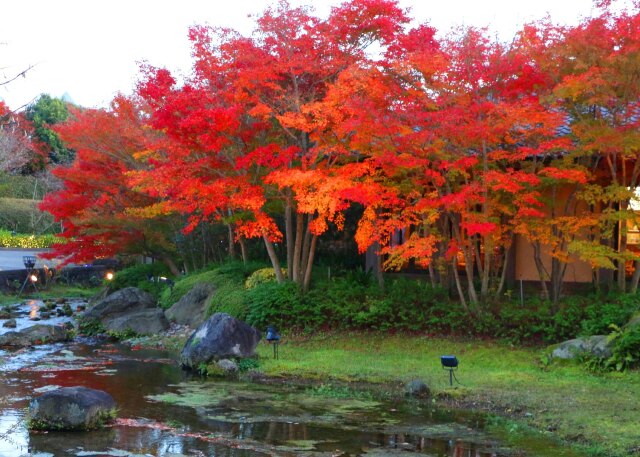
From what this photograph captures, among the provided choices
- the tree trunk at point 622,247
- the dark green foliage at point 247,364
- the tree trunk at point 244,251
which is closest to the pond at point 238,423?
the dark green foliage at point 247,364

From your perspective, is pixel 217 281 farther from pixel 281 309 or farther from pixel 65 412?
pixel 65 412

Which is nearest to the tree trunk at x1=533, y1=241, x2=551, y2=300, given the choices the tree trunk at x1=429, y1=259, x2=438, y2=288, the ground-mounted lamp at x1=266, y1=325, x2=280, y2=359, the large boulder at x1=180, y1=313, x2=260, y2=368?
the tree trunk at x1=429, y1=259, x2=438, y2=288

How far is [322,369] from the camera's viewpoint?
44.7ft

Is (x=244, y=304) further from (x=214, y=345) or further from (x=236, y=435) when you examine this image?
(x=236, y=435)

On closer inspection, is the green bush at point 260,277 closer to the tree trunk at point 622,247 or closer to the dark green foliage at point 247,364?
the dark green foliage at point 247,364

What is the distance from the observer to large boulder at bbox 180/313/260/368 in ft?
46.2

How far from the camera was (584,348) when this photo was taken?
13.1 meters

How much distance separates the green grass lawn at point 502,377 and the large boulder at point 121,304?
6.43 metres

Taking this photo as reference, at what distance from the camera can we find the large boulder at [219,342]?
A: 14078 mm

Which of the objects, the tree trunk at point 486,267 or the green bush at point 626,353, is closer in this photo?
the green bush at point 626,353

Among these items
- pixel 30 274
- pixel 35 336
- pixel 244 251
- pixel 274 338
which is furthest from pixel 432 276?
pixel 30 274

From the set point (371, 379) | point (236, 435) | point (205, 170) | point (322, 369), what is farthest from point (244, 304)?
point (236, 435)

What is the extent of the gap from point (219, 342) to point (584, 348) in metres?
6.53

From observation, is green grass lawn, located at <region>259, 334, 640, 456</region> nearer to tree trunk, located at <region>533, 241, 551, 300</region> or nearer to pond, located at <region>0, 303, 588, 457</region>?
pond, located at <region>0, 303, 588, 457</region>
